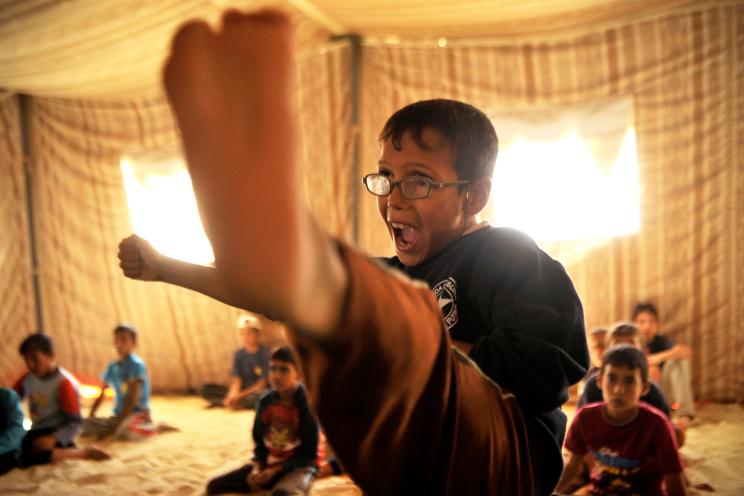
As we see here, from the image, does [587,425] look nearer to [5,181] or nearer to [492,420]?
[492,420]

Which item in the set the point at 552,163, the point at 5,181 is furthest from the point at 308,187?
the point at 5,181

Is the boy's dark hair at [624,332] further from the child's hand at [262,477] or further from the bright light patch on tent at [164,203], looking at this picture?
the bright light patch on tent at [164,203]

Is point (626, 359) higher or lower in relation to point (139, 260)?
Answer: lower

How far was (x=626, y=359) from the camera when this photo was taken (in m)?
2.89

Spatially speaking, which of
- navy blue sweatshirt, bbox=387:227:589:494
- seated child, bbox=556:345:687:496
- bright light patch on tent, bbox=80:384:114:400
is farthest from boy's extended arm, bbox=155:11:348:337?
bright light patch on tent, bbox=80:384:114:400

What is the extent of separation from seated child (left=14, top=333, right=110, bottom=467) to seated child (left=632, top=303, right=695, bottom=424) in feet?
12.6

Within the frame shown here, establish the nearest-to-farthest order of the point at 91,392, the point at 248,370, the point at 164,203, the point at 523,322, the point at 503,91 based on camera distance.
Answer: the point at 523,322 < the point at 503,91 < the point at 248,370 < the point at 164,203 < the point at 91,392

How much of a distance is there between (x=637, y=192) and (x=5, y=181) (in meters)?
5.82

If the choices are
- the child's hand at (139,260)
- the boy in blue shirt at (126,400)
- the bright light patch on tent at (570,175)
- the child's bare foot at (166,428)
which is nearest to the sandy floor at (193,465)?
the child's bare foot at (166,428)

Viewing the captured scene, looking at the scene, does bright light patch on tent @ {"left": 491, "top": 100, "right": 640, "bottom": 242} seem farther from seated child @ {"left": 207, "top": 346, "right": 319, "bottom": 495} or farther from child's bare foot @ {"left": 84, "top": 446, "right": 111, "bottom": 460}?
child's bare foot @ {"left": 84, "top": 446, "right": 111, "bottom": 460}

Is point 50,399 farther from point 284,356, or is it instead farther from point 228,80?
point 228,80

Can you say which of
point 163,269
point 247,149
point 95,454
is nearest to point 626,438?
point 163,269

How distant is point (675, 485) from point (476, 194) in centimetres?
206

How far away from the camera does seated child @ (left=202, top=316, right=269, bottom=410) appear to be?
5711 mm
